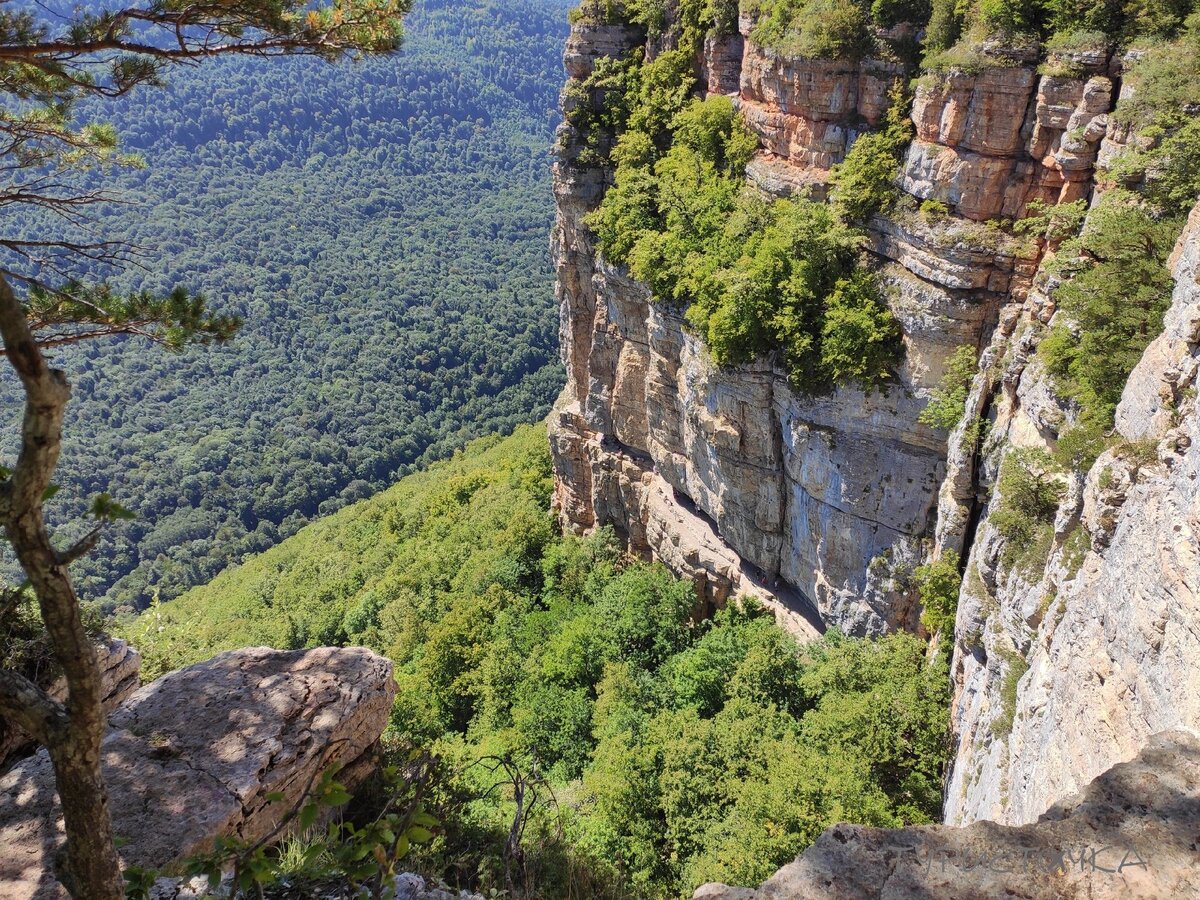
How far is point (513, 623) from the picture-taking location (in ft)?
93.4

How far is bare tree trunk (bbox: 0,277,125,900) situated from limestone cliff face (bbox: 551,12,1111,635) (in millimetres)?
16291

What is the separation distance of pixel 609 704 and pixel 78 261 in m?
17.8

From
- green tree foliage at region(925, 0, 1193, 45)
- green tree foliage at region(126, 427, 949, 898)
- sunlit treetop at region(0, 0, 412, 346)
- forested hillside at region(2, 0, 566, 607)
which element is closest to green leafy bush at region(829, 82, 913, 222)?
green tree foliage at region(925, 0, 1193, 45)

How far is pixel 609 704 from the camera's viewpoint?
21922 millimetres

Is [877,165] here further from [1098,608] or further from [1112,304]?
[1098,608]

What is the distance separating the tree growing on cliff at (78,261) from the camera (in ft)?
12.3

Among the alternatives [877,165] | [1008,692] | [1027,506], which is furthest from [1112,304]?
[877,165]

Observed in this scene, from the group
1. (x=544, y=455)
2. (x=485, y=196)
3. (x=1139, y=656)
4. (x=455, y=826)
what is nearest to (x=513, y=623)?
(x=544, y=455)

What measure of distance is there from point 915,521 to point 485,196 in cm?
13619

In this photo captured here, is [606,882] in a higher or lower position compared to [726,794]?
higher

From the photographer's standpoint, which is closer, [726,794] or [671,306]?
[726,794]

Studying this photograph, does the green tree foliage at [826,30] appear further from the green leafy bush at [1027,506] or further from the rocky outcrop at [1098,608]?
the green leafy bush at [1027,506]

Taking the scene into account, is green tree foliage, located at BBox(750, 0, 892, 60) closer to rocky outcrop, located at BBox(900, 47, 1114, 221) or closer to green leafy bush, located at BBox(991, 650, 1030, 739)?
rocky outcrop, located at BBox(900, 47, 1114, 221)

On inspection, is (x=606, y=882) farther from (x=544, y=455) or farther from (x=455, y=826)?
(x=544, y=455)
